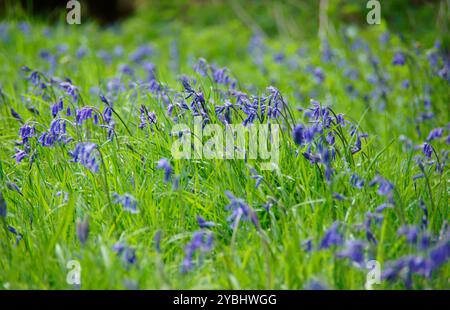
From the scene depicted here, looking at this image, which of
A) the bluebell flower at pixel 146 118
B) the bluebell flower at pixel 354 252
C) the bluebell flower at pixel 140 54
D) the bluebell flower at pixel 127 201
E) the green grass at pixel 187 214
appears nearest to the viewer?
the bluebell flower at pixel 354 252

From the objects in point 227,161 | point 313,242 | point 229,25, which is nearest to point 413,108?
point 227,161

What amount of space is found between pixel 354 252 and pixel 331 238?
122 mm

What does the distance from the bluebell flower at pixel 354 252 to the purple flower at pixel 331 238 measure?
0.05 meters

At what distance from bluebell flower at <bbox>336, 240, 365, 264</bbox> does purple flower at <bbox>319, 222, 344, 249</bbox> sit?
0.05 metres

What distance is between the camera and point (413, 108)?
17.3ft

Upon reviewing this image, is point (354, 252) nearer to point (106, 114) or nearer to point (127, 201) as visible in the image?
point (127, 201)

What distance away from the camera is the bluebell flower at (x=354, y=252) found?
2.17 m

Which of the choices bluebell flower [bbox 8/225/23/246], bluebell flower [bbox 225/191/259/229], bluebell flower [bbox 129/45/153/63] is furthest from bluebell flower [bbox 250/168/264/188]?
bluebell flower [bbox 129/45/153/63]

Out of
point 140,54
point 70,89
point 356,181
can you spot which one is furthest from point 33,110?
point 140,54

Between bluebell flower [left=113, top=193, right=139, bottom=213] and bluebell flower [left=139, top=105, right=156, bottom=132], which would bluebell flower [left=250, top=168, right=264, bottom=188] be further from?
bluebell flower [left=139, top=105, right=156, bottom=132]

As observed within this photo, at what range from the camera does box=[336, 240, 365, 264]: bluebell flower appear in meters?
2.17

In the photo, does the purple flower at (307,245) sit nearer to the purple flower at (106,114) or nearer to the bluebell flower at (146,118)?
the bluebell flower at (146,118)

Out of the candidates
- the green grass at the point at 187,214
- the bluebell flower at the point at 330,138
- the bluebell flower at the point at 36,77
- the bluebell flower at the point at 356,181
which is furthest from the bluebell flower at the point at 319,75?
the bluebell flower at the point at 356,181

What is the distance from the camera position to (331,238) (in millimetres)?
2285
